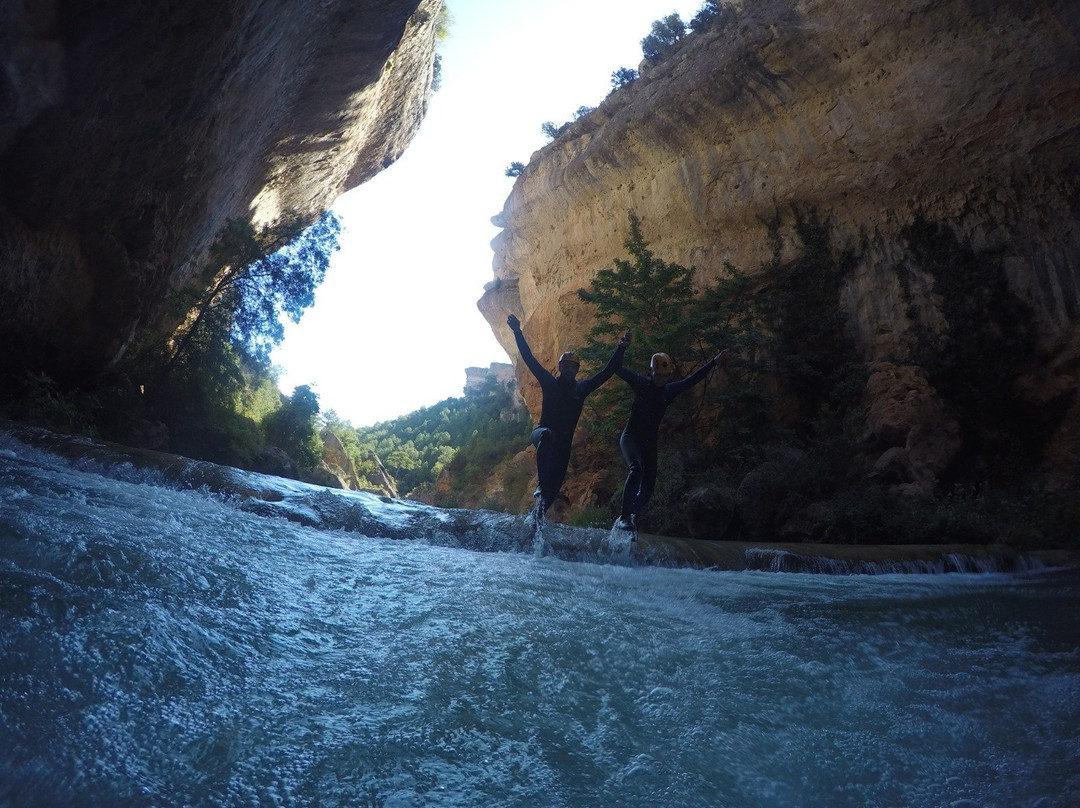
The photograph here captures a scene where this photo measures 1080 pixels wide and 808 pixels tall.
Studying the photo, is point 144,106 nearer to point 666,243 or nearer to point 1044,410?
point 666,243

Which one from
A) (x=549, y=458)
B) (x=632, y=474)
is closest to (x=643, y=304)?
(x=632, y=474)

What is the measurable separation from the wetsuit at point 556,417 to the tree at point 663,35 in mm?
22436

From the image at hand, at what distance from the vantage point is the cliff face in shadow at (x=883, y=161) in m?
14.3

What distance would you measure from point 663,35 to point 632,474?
24.7 metres

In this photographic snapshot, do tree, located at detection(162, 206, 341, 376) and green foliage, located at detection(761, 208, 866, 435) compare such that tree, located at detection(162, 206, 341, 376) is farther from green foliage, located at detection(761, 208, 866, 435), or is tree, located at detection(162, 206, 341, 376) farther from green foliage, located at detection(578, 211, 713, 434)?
green foliage, located at detection(761, 208, 866, 435)

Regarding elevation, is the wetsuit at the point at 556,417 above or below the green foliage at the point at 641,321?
below

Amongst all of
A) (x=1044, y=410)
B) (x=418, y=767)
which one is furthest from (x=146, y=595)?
(x=1044, y=410)

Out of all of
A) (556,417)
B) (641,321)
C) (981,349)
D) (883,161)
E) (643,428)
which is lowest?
(643,428)

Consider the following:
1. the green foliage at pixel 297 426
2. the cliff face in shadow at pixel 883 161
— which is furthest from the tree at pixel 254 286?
the cliff face in shadow at pixel 883 161

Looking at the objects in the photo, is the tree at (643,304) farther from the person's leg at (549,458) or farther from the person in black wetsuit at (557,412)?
the person's leg at (549,458)

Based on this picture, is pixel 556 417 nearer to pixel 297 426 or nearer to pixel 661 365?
pixel 661 365

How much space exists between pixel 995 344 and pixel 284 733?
1662 cm

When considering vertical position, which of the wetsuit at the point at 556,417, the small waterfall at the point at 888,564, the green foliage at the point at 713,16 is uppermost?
the green foliage at the point at 713,16

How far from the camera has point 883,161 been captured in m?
16.8
